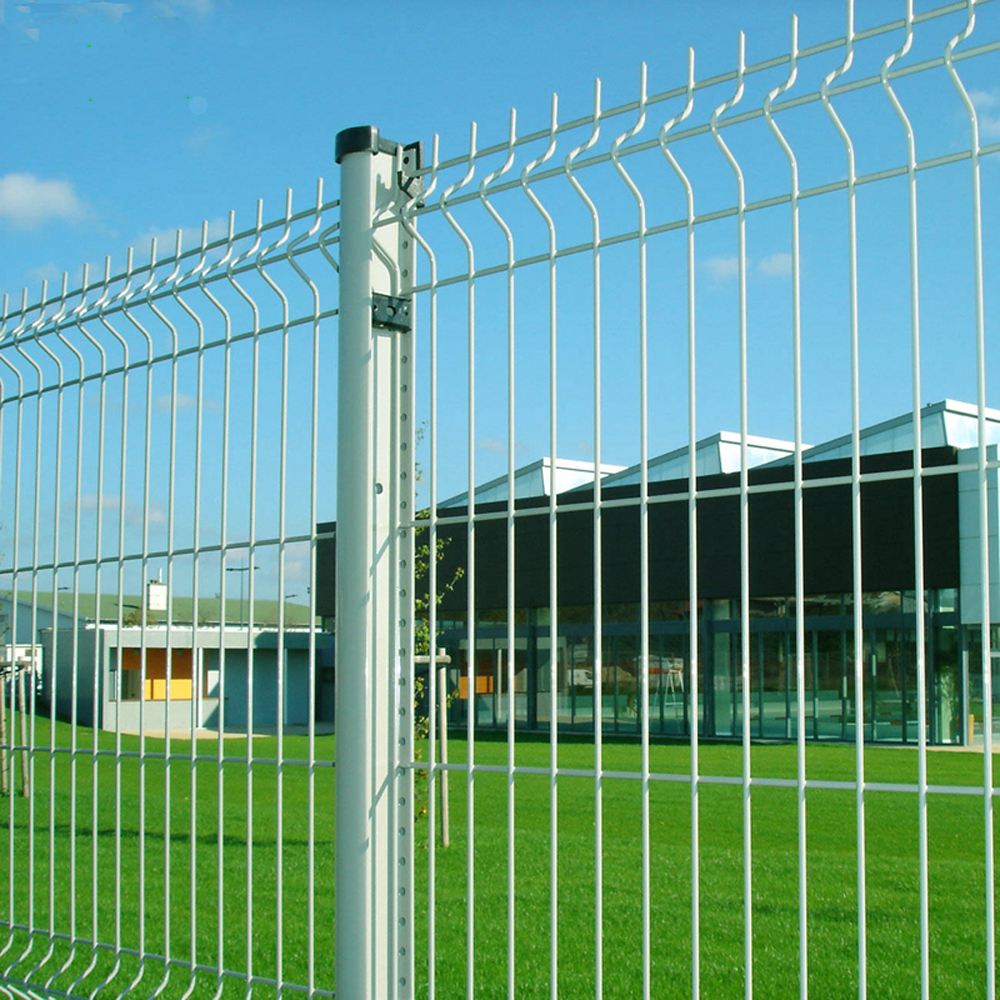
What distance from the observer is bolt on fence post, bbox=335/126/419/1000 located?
2941mm

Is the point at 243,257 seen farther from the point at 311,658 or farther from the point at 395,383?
the point at 311,658

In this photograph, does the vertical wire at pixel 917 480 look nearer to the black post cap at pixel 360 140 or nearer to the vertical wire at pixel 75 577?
the black post cap at pixel 360 140

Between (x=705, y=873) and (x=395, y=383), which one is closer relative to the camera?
(x=395, y=383)

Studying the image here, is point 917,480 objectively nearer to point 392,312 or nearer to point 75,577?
point 392,312

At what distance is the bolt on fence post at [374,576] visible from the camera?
294 cm

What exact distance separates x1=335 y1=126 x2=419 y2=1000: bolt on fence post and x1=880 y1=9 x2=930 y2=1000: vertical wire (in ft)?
4.41

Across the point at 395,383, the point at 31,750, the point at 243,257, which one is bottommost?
the point at 31,750

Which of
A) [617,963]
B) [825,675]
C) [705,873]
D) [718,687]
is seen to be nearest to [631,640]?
[718,687]

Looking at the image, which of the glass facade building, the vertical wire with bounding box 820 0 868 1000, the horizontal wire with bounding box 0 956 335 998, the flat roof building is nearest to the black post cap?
the vertical wire with bounding box 820 0 868 1000

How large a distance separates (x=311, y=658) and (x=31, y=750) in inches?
70.1

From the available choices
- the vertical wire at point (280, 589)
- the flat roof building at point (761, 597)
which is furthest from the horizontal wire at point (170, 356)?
the flat roof building at point (761, 597)

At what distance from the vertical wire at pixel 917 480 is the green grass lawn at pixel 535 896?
1.64 meters

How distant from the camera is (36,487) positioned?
4.28 m

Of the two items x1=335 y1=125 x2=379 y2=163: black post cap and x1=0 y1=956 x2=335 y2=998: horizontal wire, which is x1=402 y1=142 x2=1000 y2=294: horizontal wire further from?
x1=0 y1=956 x2=335 y2=998: horizontal wire
